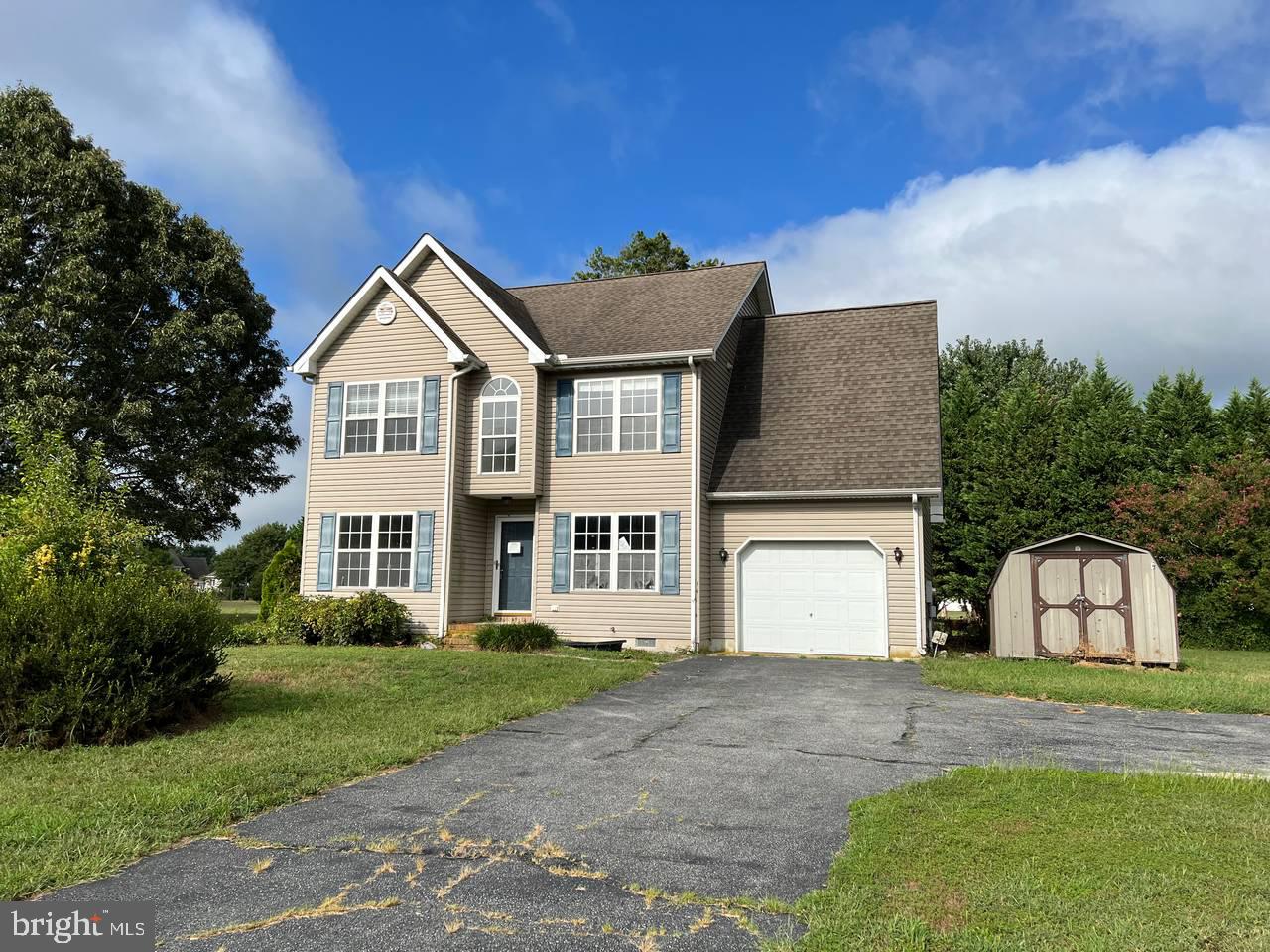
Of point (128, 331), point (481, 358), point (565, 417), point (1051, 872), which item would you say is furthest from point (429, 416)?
point (1051, 872)

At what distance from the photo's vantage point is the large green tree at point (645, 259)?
→ 36062 millimetres

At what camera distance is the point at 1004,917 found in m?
3.84

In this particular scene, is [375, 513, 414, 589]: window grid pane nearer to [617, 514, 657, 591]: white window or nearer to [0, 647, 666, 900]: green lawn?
[0, 647, 666, 900]: green lawn

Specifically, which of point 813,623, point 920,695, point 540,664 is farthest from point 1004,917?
point 813,623

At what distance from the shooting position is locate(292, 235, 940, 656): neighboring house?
54.1 feet

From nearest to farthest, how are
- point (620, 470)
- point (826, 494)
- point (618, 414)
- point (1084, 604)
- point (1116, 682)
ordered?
point (1116, 682) → point (1084, 604) → point (826, 494) → point (620, 470) → point (618, 414)

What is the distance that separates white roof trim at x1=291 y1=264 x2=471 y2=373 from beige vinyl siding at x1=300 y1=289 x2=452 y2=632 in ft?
0.49

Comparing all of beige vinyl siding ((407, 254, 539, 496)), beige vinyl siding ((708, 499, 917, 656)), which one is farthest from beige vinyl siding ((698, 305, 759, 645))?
beige vinyl siding ((407, 254, 539, 496))

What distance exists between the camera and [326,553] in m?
18.1

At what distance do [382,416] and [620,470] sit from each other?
5.51 m

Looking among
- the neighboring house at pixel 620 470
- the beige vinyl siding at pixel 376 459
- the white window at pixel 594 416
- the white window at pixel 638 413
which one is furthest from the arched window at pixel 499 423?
the white window at pixel 638 413

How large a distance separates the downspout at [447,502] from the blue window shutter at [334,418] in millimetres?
2698

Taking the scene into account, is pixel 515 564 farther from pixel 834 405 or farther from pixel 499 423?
pixel 834 405

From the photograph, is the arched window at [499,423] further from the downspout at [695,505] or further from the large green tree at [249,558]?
the large green tree at [249,558]
